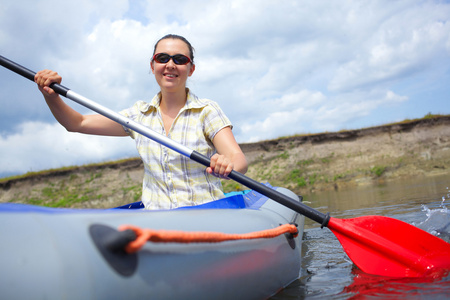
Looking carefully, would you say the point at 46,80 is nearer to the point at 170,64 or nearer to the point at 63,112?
the point at 63,112

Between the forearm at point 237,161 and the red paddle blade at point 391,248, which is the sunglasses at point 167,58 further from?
the red paddle blade at point 391,248

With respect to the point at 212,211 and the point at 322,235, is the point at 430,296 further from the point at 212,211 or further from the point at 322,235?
the point at 322,235

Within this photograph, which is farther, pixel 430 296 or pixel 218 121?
pixel 218 121

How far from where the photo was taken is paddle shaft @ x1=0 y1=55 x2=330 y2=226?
1.88 meters

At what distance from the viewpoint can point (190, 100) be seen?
2131mm

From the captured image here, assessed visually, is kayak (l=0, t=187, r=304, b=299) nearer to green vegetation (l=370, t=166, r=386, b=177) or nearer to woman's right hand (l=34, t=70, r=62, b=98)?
woman's right hand (l=34, t=70, r=62, b=98)

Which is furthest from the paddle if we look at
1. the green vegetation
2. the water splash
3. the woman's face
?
the green vegetation

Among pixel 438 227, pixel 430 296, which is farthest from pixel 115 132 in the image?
Answer: pixel 438 227

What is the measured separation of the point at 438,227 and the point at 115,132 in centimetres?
236

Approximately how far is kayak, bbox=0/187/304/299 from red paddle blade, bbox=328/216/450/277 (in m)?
0.96

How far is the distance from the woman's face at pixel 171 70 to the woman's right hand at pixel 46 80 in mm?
647

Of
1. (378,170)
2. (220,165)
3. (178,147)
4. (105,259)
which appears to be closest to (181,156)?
(178,147)

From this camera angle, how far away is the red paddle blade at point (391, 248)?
1.89 metres

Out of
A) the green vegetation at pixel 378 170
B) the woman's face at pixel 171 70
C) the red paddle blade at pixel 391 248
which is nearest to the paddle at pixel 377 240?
the red paddle blade at pixel 391 248
